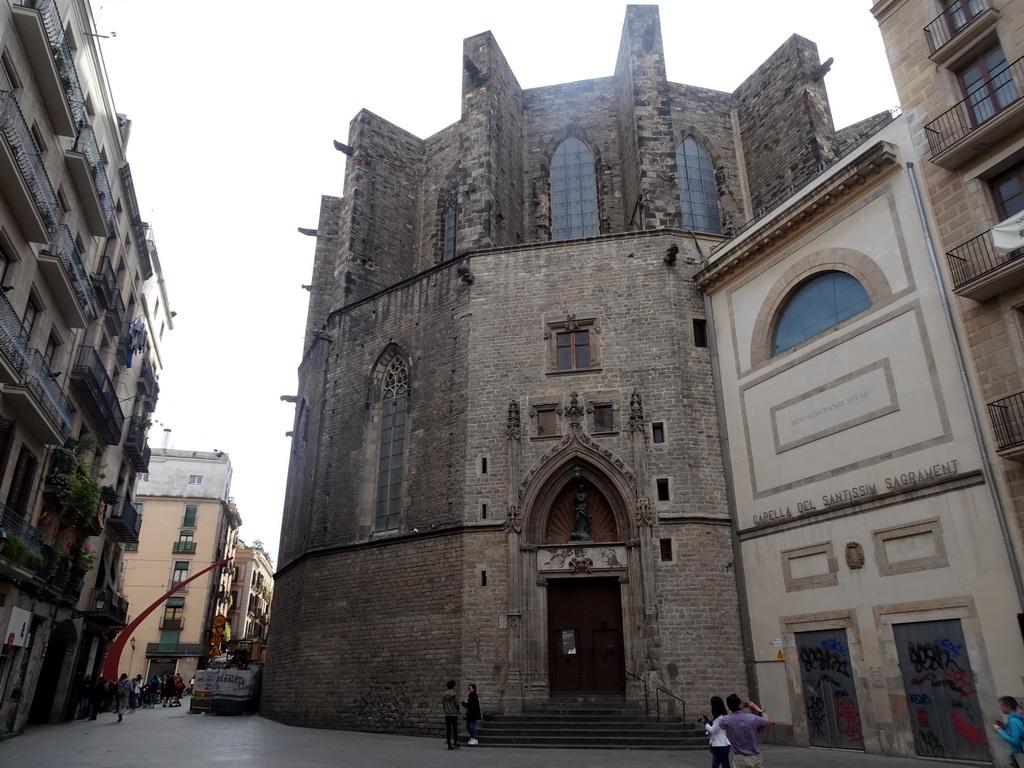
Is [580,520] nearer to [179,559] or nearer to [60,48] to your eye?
[60,48]

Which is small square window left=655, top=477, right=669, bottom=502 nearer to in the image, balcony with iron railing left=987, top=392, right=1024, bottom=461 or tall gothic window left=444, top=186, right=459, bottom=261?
balcony with iron railing left=987, top=392, right=1024, bottom=461

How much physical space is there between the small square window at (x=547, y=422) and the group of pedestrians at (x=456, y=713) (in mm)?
5310

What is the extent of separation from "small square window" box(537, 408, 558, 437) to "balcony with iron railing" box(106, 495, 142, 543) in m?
13.5

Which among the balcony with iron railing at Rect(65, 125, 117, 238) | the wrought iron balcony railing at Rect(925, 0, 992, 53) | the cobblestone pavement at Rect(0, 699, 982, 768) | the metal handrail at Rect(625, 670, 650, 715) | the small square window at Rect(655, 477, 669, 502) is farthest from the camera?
the small square window at Rect(655, 477, 669, 502)

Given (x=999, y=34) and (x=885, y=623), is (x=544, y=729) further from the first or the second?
(x=999, y=34)

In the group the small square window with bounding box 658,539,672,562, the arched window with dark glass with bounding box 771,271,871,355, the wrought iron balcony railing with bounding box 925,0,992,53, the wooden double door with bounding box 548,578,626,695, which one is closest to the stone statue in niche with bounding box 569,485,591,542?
the wooden double door with bounding box 548,578,626,695

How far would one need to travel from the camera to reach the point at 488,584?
1541cm

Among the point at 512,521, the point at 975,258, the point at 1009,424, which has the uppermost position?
the point at 975,258

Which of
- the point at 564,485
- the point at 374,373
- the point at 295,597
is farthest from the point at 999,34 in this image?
the point at 295,597

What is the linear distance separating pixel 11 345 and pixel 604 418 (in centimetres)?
1083

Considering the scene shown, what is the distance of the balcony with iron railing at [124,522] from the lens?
73.2ft

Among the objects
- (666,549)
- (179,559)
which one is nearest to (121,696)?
(666,549)

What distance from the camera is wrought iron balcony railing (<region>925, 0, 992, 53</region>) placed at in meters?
12.3

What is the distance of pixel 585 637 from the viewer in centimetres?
1523
